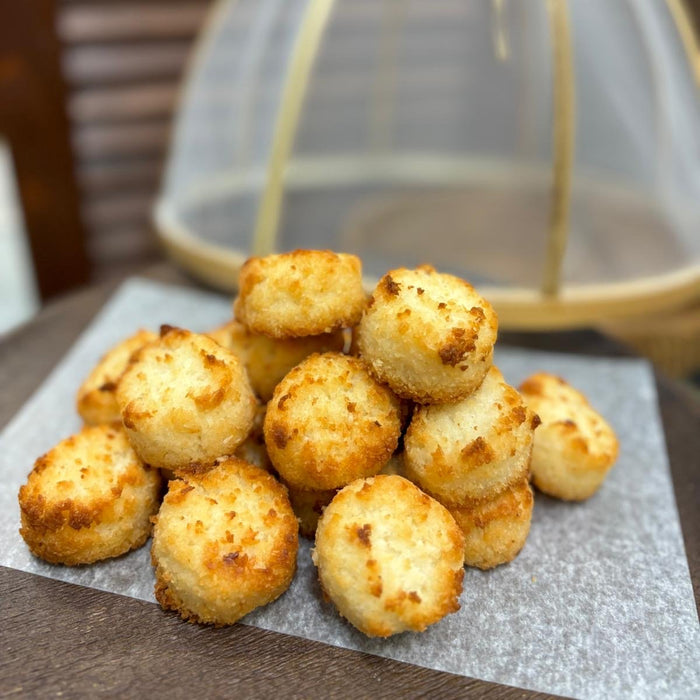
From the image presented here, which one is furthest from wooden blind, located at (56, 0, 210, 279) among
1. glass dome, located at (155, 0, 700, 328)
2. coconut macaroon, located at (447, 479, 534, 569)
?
coconut macaroon, located at (447, 479, 534, 569)

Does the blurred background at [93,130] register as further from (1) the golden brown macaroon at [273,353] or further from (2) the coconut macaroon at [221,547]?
(2) the coconut macaroon at [221,547]

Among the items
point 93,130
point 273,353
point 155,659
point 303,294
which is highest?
point 303,294

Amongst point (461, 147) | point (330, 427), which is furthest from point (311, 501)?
point (461, 147)

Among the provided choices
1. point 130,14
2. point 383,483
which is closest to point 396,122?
point 130,14

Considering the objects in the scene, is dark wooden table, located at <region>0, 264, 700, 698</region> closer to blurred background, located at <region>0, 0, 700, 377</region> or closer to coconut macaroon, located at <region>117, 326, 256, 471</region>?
coconut macaroon, located at <region>117, 326, 256, 471</region>

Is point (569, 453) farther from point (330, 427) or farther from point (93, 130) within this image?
point (93, 130)
